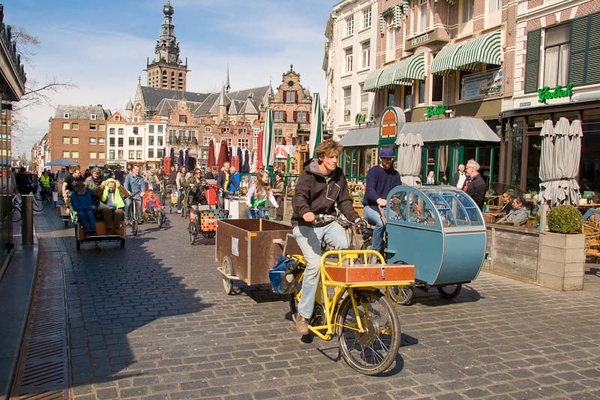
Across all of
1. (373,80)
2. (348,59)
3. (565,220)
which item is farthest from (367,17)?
(565,220)

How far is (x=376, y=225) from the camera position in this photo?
8.08 metres

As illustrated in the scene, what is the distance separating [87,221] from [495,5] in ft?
57.6

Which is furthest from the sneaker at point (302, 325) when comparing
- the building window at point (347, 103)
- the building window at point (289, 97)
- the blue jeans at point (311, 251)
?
the building window at point (289, 97)

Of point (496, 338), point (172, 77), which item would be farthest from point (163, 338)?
point (172, 77)

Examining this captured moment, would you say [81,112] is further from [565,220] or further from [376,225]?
[565,220]

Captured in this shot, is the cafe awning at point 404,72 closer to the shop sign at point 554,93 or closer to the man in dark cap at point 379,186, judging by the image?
the shop sign at point 554,93

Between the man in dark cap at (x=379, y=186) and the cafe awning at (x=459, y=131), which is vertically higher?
the cafe awning at (x=459, y=131)

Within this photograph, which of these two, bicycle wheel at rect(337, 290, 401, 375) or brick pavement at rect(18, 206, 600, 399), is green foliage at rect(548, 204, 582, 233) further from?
bicycle wheel at rect(337, 290, 401, 375)

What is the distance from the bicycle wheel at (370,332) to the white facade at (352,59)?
27563 millimetres

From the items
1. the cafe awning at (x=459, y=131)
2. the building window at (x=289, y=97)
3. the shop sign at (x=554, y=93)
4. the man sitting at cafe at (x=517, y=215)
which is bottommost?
the man sitting at cafe at (x=517, y=215)

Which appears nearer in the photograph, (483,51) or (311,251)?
(311,251)

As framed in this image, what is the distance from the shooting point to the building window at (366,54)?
107 feet

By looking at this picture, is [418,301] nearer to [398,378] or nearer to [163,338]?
[398,378]

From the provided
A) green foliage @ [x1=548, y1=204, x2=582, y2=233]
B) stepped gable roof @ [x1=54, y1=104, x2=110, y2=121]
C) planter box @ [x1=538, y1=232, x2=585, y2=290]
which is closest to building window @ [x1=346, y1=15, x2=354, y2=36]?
green foliage @ [x1=548, y1=204, x2=582, y2=233]
